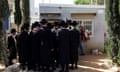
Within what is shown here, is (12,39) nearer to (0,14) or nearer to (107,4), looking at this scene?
(0,14)

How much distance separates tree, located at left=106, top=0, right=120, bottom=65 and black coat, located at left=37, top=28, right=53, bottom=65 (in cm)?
320

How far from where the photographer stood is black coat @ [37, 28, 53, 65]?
11875 mm

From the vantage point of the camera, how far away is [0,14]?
14359mm

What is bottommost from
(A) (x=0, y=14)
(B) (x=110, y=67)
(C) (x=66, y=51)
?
(B) (x=110, y=67)

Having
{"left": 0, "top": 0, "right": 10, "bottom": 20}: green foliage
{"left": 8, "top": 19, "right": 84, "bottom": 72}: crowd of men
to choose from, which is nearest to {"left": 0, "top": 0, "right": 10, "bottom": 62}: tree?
{"left": 0, "top": 0, "right": 10, "bottom": 20}: green foliage

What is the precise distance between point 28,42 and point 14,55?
202cm

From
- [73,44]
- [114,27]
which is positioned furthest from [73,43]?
[114,27]

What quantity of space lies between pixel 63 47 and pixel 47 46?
0.63m

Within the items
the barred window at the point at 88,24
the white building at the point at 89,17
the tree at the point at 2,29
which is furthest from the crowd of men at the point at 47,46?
the barred window at the point at 88,24

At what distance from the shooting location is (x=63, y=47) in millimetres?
12203

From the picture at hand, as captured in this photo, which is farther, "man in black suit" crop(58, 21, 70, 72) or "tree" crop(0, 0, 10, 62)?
"tree" crop(0, 0, 10, 62)

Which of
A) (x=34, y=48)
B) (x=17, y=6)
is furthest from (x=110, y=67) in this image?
(x=17, y=6)

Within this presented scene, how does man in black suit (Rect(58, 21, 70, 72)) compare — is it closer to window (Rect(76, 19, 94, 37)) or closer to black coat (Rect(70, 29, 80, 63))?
black coat (Rect(70, 29, 80, 63))

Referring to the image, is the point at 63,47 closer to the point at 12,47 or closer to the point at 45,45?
the point at 45,45
